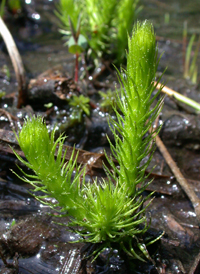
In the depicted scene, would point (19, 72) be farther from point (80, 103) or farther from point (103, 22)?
point (103, 22)

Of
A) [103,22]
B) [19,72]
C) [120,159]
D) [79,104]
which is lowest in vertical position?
[120,159]

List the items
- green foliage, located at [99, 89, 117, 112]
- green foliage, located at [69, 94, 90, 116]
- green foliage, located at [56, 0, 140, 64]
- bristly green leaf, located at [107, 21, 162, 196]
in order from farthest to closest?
green foliage, located at [56, 0, 140, 64], green foliage, located at [99, 89, 117, 112], green foliage, located at [69, 94, 90, 116], bristly green leaf, located at [107, 21, 162, 196]

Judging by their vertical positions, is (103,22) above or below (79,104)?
above

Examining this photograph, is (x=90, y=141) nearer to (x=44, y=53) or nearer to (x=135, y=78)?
(x=135, y=78)

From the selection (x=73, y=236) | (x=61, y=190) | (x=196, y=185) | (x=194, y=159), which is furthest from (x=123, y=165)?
(x=194, y=159)

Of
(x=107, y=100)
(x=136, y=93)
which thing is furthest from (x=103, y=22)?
(x=136, y=93)

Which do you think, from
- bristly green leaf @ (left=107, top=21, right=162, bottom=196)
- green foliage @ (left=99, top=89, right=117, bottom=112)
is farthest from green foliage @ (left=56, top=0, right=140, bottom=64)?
bristly green leaf @ (left=107, top=21, right=162, bottom=196)

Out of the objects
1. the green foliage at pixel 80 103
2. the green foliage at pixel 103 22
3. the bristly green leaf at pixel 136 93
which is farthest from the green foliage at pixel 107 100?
the bristly green leaf at pixel 136 93

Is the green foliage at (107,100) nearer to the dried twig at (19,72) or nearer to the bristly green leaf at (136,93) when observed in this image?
the dried twig at (19,72)

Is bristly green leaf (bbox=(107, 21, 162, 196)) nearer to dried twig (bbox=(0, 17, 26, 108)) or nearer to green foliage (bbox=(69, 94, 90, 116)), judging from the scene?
green foliage (bbox=(69, 94, 90, 116))

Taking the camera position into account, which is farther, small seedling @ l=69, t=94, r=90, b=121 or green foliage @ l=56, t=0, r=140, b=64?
green foliage @ l=56, t=0, r=140, b=64
